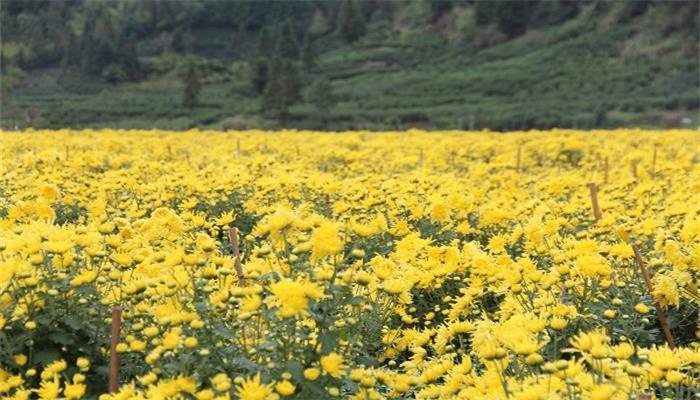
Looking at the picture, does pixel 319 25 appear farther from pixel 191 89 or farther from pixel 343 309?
pixel 343 309

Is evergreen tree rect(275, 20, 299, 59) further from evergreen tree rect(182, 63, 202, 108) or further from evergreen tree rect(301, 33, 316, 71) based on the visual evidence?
evergreen tree rect(182, 63, 202, 108)

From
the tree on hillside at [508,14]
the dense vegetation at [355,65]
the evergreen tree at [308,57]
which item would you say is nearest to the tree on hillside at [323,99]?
the dense vegetation at [355,65]

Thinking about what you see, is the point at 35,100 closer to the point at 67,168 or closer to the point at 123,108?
the point at 123,108

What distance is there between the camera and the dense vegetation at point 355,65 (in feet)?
142

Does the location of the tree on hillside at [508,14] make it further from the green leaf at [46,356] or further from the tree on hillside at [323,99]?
the green leaf at [46,356]

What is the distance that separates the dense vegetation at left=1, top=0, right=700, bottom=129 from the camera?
142 ft

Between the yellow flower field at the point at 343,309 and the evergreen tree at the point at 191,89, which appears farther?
the evergreen tree at the point at 191,89

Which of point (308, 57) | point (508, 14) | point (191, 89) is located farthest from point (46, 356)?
point (508, 14)

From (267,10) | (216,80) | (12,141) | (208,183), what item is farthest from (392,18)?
(208,183)

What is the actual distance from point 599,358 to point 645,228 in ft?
8.86

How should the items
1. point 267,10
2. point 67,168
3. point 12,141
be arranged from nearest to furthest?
point 67,168 < point 12,141 < point 267,10

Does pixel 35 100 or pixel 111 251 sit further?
pixel 35 100

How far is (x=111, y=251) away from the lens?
357 centimetres

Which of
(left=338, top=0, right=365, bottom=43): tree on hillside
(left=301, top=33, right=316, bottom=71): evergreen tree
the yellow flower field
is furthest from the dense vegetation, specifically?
the yellow flower field
